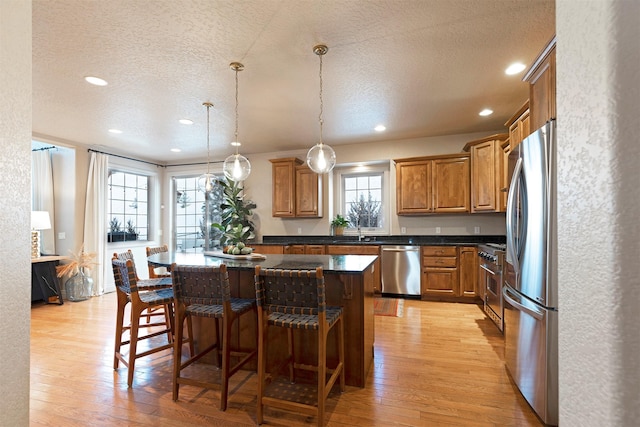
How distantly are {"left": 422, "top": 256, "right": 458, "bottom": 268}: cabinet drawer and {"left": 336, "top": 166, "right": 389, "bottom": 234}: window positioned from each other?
108 cm

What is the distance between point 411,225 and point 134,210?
217 inches

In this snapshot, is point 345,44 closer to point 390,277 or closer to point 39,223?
point 390,277

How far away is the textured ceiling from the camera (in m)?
2.13

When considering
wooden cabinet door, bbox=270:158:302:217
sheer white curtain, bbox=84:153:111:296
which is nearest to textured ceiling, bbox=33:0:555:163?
sheer white curtain, bbox=84:153:111:296

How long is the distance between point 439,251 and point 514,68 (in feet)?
8.69

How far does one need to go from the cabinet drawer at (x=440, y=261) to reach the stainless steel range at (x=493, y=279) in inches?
17.6

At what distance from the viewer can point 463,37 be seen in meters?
2.43

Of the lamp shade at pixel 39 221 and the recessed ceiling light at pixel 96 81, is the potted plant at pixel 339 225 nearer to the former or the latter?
the recessed ceiling light at pixel 96 81

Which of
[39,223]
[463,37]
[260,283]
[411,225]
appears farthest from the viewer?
[411,225]

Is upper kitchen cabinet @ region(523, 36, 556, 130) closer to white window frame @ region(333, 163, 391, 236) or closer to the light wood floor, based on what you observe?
the light wood floor

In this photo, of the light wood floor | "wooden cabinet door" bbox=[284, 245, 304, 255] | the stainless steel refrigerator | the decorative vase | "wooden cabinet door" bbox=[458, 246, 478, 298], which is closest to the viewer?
the stainless steel refrigerator

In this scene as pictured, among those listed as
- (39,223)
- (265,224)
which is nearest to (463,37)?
(265,224)

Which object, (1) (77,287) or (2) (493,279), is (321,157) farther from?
(1) (77,287)

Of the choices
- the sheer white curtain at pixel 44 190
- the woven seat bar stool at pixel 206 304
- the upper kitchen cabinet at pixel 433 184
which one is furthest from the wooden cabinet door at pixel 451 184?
the sheer white curtain at pixel 44 190
